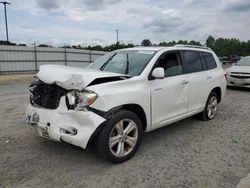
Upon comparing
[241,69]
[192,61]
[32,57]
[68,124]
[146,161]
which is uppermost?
[32,57]

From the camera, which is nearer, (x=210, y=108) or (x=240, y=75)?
(x=210, y=108)

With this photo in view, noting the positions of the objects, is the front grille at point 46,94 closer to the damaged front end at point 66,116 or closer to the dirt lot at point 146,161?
the damaged front end at point 66,116

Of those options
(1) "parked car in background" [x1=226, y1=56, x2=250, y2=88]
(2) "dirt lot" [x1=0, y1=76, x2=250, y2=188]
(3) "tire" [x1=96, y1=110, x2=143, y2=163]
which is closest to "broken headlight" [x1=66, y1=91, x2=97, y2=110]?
(3) "tire" [x1=96, y1=110, x2=143, y2=163]

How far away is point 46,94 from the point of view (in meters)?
4.15

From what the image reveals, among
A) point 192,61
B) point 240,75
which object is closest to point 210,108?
point 192,61

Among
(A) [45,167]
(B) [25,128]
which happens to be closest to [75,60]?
(B) [25,128]

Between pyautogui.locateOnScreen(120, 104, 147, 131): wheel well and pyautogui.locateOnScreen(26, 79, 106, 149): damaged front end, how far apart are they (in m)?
0.61

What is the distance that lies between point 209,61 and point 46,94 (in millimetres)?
4074

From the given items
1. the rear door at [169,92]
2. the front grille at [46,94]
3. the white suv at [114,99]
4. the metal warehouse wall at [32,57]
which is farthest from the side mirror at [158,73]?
the metal warehouse wall at [32,57]

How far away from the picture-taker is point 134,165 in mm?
3961

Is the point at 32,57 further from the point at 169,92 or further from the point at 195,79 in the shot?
the point at 169,92

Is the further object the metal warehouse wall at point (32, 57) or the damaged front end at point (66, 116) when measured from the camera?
the metal warehouse wall at point (32, 57)

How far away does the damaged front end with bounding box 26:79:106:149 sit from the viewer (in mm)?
3650

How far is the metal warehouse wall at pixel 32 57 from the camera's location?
25.3 meters
